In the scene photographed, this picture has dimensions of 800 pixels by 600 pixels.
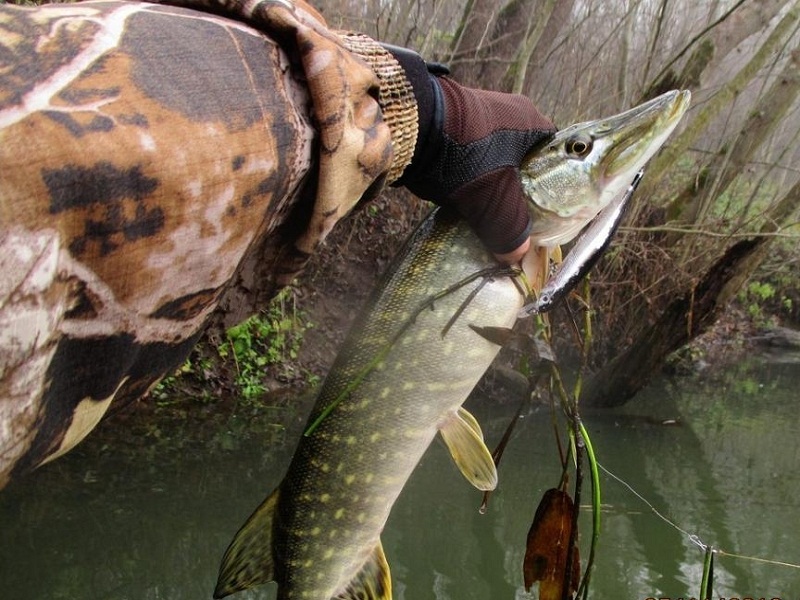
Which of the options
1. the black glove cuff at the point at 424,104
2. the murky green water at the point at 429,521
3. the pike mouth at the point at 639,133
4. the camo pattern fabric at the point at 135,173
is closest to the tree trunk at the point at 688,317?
the murky green water at the point at 429,521

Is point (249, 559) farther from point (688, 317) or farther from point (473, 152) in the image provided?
point (688, 317)

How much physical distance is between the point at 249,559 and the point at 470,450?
0.52 meters

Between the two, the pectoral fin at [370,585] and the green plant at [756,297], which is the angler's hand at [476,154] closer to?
the pectoral fin at [370,585]

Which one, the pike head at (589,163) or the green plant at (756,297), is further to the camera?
the green plant at (756,297)

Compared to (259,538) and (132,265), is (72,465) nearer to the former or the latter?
(259,538)

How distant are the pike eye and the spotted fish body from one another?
25 centimetres

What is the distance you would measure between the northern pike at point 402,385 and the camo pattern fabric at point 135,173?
0.51m

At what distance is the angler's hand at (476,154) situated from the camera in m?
1.14

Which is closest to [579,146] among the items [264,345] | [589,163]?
[589,163]

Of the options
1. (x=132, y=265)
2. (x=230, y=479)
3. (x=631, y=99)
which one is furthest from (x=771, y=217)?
(x=132, y=265)

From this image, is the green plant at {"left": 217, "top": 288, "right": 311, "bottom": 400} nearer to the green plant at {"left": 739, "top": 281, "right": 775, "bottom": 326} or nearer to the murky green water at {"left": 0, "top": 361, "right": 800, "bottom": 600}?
the murky green water at {"left": 0, "top": 361, "right": 800, "bottom": 600}

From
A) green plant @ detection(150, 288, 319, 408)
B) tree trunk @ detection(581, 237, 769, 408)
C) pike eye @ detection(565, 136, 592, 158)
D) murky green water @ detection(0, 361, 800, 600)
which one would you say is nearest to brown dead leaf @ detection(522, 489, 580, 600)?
pike eye @ detection(565, 136, 592, 158)

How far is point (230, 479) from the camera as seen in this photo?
3732 millimetres

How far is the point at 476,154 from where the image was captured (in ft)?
3.85
